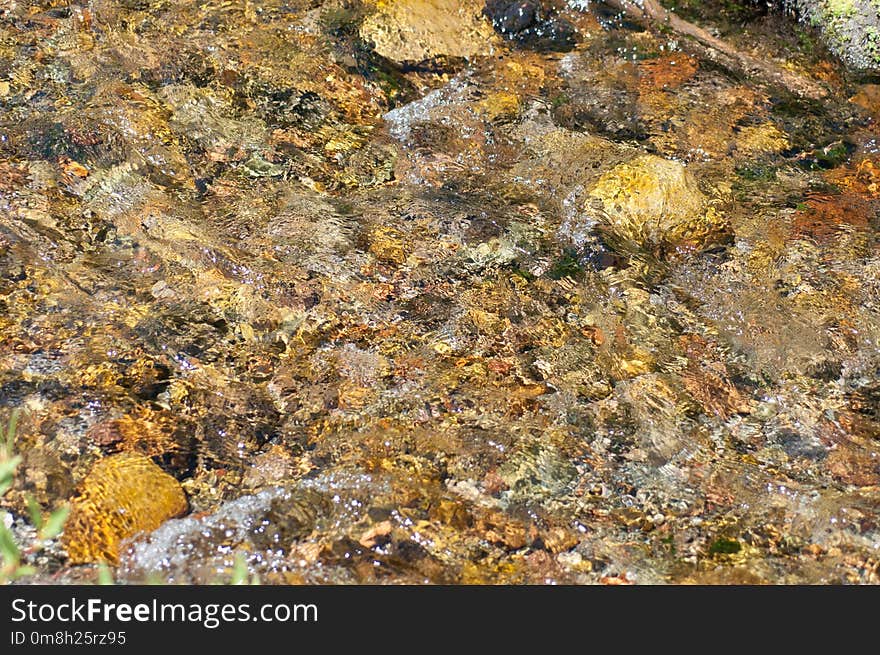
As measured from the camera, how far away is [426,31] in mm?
5211

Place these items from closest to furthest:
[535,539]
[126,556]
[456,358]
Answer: [126,556], [535,539], [456,358]

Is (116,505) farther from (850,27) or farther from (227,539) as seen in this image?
(850,27)

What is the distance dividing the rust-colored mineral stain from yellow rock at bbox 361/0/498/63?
3.14 meters

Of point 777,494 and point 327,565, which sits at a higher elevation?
point 777,494

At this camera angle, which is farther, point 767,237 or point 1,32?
point 1,32

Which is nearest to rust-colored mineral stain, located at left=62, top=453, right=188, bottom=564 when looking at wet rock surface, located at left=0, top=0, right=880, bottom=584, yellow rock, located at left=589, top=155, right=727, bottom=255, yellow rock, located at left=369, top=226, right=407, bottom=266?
wet rock surface, located at left=0, top=0, right=880, bottom=584

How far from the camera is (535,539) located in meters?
2.85

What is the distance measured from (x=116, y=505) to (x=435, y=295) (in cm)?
167

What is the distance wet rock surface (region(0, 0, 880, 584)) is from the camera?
2.86m

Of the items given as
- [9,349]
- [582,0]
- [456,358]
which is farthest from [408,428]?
[582,0]

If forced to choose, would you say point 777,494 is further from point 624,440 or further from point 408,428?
point 408,428

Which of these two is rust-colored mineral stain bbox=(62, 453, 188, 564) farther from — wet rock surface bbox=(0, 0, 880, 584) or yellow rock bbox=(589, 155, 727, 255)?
yellow rock bbox=(589, 155, 727, 255)

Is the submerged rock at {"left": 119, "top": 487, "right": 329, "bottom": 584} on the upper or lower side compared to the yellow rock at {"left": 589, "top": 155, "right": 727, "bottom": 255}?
lower
